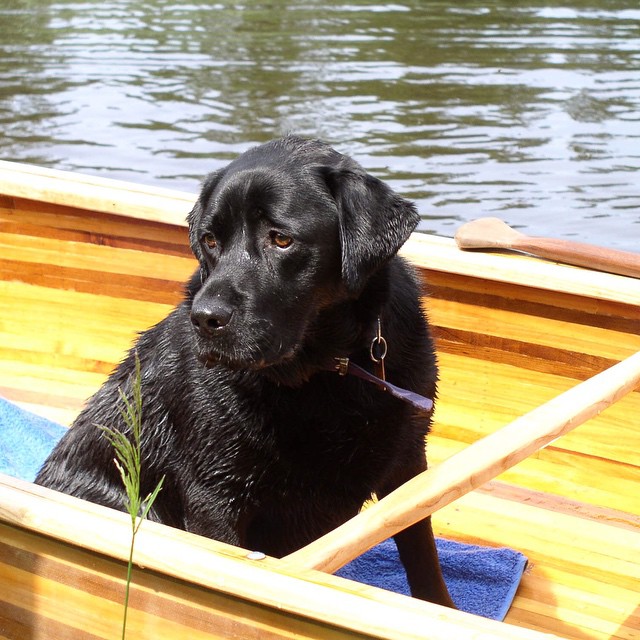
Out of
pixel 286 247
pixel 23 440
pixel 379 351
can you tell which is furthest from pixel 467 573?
pixel 23 440

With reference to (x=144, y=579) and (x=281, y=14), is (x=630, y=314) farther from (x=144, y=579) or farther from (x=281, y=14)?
(x=281, y=14)

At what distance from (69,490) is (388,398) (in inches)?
36.1

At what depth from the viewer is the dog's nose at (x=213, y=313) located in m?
2.46

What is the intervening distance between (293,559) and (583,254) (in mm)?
1904

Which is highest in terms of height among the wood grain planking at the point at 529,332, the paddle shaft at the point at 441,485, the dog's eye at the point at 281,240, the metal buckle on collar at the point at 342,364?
the dog's eye at the point at 281,240

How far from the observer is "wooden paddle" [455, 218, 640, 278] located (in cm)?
367

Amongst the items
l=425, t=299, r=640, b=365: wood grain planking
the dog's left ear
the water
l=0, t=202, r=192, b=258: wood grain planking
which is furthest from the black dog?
the water

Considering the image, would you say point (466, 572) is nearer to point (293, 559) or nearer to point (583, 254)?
point (583, 254)

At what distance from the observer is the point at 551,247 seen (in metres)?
3.81

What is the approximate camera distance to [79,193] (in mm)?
4445

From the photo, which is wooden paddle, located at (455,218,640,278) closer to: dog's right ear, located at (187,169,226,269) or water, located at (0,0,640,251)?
dog's right ear, located at (187,169,226,269)

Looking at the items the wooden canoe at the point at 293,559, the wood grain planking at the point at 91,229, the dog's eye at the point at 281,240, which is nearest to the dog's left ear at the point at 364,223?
the dog's eye at the point at 281,240

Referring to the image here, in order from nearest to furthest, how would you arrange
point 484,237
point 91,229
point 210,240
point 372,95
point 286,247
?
point 286,247 < point 210,240 < point 484,237 < point 91,229 < point 372,95

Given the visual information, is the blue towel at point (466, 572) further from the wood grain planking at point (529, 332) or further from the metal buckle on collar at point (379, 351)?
the metal buckle on collar at point (379, 351)
